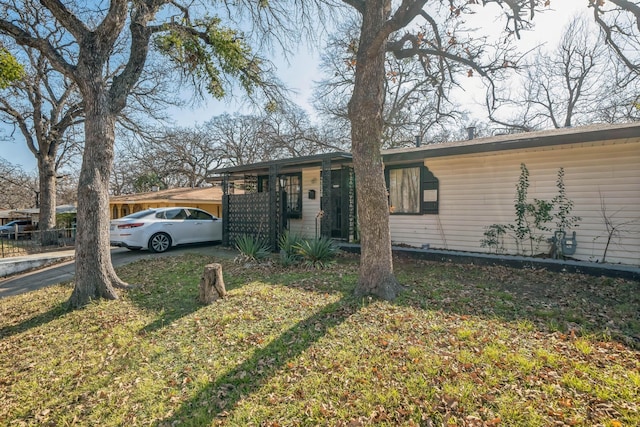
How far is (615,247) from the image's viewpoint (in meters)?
6.49

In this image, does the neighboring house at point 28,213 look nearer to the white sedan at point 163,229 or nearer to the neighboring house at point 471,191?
the white sedan at point 163,229

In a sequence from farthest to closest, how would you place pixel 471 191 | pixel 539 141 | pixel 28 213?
pixel 28 213 → pixel 471 191 → pixel 539 141

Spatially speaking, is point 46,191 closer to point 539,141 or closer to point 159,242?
point 159,242

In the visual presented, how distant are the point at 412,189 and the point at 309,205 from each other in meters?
3.66

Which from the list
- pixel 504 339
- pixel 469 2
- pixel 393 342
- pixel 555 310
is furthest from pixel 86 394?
pixel 469 2

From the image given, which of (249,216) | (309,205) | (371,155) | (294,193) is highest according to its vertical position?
(371,155)

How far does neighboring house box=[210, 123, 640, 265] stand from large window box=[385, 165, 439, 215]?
0.03 m

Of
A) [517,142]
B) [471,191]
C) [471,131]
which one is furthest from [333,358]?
[471,131]

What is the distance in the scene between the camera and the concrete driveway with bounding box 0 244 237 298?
24.7 ft

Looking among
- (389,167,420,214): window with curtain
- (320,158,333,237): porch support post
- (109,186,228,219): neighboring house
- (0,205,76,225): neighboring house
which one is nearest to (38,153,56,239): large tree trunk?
(109,186,228,219): neighboring house

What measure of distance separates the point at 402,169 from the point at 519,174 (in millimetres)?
2826

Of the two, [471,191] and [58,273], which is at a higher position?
[471,191]

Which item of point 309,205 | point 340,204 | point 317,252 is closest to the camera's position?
point 317,252

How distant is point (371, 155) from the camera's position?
488 cm
